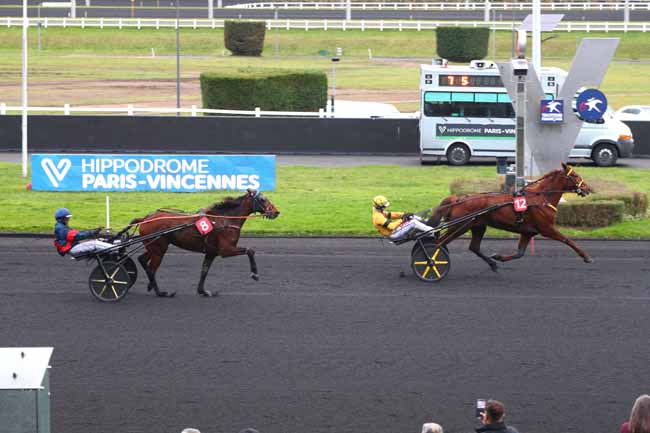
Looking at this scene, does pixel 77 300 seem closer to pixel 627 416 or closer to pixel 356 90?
pixel 627 416

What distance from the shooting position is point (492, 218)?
14.6 m

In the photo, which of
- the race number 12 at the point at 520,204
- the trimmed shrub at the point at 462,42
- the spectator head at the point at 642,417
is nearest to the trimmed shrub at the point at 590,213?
the race number 12 at the point at 520,204

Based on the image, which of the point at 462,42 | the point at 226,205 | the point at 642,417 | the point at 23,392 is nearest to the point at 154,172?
the point at 226,205

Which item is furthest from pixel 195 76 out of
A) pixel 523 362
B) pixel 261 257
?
pixel 523 362

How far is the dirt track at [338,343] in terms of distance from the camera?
9391mm

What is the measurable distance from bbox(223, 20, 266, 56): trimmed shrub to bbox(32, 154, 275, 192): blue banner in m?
37.0

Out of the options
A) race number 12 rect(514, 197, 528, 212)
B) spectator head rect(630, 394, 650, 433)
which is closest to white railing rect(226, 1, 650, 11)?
race number 12 rect(514, 197, 528, 212)

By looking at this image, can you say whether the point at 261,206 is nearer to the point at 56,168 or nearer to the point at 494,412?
the point at 494,412

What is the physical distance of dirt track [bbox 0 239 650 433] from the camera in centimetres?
939

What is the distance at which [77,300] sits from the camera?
44.0ft

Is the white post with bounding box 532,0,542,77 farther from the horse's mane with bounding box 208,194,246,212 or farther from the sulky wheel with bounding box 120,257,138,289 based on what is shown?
the sulky wheel with bounding box 120,257,138,289

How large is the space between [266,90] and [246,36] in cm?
2614

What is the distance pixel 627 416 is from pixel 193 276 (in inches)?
281

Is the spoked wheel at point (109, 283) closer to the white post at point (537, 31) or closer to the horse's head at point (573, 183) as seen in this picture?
the horse's head at point (573, 183)
